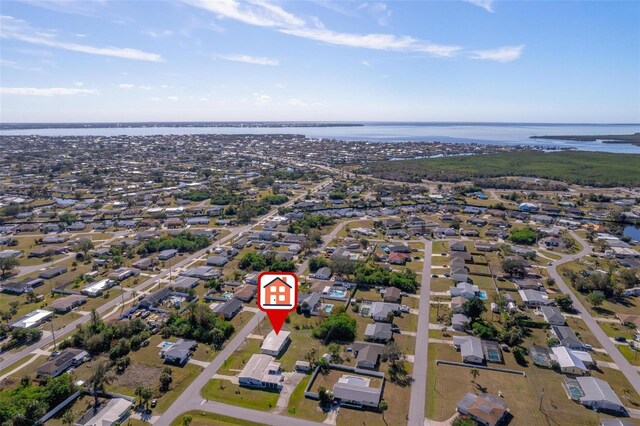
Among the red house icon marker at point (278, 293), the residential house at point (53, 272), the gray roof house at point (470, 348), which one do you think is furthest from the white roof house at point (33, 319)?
the gray roof house at point (470, 348)

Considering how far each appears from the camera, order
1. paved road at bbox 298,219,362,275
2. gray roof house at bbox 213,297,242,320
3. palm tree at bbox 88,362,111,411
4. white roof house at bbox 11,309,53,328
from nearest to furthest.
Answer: palm tree at bbox 88,362,111,411
white roof house at bbox 11,309,53,328
gray roof house at bbox 213,297,242,320
paved road at bbox 298,219,362,275

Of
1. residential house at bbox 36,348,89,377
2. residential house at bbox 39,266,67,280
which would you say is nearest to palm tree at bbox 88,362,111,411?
residential house at bbox 36,348,89,377

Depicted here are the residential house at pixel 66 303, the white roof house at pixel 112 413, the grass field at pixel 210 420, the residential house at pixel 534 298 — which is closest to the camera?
the white roof house at pixel 112 413

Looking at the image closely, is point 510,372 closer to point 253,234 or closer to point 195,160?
point 253,234

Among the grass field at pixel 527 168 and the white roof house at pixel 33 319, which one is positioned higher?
the grass field at pixel 527 168

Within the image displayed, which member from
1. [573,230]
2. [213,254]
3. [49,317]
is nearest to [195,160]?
[213,254]

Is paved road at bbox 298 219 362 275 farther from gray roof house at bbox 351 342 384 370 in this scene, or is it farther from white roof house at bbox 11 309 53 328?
white roof house at bbox 11 309 53 328

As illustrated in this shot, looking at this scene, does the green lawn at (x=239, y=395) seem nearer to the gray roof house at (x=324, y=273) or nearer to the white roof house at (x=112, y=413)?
the white roof house at (x=112, y=413)
